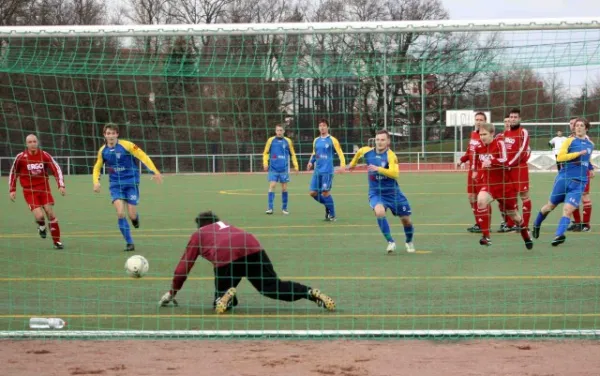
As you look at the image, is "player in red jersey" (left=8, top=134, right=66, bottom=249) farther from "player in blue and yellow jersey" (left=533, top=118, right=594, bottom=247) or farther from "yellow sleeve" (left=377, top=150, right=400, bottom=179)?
"player in blue and yellow jersey" (left=533, top=118, right=594, bottom=247)

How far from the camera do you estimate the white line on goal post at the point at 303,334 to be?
7547mm

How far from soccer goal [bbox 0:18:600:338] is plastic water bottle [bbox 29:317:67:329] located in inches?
5.6

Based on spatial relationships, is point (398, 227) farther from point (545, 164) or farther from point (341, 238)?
point (545, 164)

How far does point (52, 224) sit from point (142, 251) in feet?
5.15

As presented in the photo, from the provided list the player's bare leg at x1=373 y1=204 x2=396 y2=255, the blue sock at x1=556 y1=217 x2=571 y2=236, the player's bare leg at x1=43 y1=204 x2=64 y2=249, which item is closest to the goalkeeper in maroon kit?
the player's bare leg at x1=373 y1=204 x2=396 y2=255

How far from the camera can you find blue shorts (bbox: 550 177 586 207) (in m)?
12.7

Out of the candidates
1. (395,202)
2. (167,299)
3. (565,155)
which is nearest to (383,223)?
(395,202)

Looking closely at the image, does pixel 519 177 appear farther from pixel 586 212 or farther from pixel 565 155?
pixel 586 212

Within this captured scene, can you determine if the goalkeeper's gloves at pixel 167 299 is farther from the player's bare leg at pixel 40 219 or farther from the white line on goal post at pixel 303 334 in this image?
the player's bare leg at pixel 40 219

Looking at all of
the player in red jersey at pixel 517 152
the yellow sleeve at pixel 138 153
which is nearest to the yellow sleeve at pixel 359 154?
the player in red jersey at pixel 517 152

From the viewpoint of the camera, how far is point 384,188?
12.2 m

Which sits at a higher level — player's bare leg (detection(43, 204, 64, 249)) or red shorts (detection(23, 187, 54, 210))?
A: red shorts (detection(23, 187, 54, 210))

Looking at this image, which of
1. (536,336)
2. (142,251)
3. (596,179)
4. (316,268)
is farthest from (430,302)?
(596,179)

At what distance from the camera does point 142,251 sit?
1319 centimetres
